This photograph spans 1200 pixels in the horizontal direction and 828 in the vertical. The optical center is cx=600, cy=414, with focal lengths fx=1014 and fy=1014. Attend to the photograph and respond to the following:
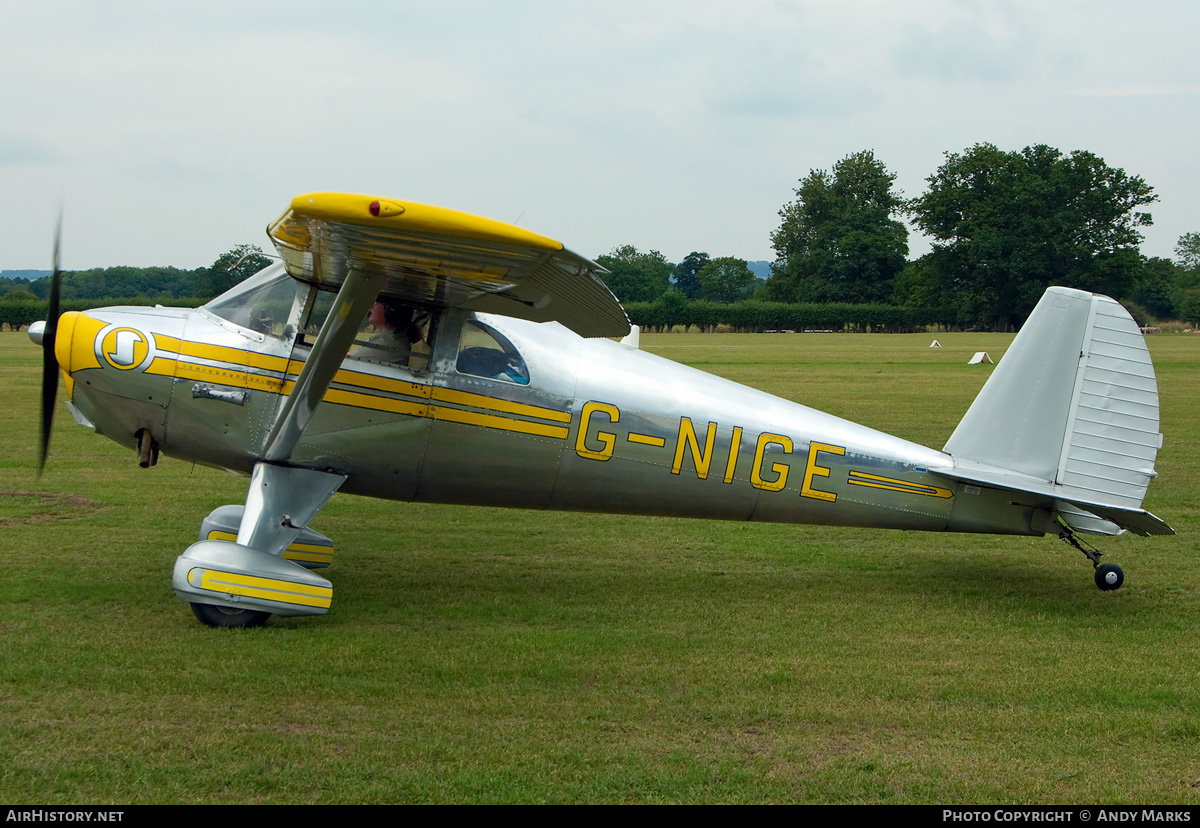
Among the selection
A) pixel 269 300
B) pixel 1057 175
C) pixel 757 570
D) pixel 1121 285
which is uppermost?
pixel 1057 175

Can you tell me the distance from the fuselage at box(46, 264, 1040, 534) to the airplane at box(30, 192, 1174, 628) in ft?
0.05

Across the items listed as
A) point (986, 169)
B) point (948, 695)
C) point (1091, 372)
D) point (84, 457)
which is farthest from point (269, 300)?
point (986, 169)

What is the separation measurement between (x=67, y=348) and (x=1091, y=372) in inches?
271

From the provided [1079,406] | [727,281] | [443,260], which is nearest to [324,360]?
[443,260]

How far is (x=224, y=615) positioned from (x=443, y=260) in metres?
2.57

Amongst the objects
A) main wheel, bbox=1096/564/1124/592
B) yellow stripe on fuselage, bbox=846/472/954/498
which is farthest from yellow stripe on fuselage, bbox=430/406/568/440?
main wheel, bbox=1096/564/1124/592

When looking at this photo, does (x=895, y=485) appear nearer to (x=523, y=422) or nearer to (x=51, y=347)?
(x=523, y=422)

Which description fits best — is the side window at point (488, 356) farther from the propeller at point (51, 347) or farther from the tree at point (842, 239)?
the tree at point (842, 239)

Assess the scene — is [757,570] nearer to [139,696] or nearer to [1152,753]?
[1152,753]

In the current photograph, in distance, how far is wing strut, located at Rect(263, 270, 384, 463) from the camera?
5855mm

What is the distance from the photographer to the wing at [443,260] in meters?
4.63

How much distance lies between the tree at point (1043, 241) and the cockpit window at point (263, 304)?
8827 centimetres

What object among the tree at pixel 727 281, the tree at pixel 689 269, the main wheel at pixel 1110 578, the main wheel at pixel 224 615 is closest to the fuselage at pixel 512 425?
the main wheel at pixel 1110 578

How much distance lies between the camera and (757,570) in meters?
8.12
